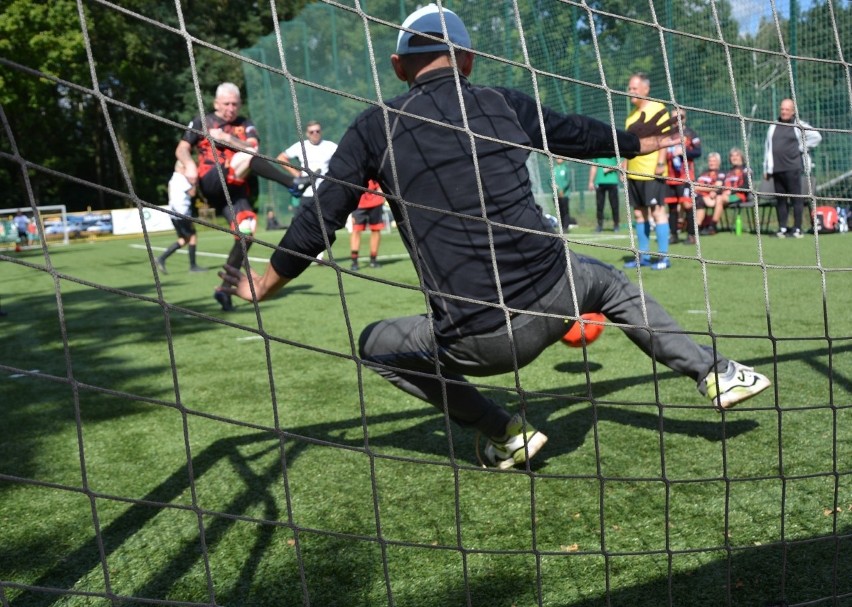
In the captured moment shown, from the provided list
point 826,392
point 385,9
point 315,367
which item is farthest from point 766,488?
point 385,9

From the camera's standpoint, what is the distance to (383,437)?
3.58 meters

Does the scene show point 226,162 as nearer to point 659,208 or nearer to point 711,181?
point 659,208

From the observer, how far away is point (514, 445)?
3.09 m

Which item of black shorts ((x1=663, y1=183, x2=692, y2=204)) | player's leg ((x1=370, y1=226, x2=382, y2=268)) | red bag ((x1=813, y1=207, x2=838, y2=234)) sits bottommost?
red bag ((x1=813, y1=207, x2=838, y2=234))

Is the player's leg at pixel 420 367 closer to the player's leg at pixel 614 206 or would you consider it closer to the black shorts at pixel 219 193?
the black shorts at pixel 219 193

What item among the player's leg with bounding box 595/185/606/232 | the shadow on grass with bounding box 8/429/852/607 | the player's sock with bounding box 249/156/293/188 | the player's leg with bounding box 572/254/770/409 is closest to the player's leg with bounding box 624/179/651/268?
the player's sock with bounding box 249/156/293/188

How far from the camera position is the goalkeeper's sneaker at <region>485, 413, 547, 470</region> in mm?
3066

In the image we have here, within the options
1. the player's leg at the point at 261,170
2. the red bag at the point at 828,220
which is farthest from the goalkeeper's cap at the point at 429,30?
the red bag at the point at 828,220

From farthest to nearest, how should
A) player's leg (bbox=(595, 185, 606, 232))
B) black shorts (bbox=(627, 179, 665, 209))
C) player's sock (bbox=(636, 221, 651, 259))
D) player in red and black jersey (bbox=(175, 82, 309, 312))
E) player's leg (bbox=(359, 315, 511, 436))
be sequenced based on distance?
player's leg (bbox=(595, 185, 606, 232))
player's sock (bbox=(636, 221, 651, 259))
black shorts (bbox=(627, 179, 665, 209))
player in red and black jersey (bbox=(175, 82, 309, 312))
player's leg (bbox=(359, 315, 511, 436))

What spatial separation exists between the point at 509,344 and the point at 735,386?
0.86m

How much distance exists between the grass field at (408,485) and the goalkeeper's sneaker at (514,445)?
0.25 feet

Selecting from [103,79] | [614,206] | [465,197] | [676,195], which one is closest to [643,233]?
[676,195]

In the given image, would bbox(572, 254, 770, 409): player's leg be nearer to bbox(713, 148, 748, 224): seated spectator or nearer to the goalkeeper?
the goalkeeper

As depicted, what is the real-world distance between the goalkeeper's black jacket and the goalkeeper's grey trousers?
0.06m
